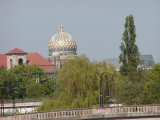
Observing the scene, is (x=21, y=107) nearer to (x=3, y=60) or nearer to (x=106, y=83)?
(x=106, y=83)

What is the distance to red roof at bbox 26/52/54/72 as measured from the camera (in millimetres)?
147375

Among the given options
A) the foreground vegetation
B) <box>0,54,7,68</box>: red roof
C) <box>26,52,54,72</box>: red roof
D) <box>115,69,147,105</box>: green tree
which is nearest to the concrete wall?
the foreground vegetation

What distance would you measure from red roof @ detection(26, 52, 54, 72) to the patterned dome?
31219 millimetres

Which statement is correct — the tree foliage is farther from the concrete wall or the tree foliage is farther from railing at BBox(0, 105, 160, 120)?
railing at BBox(0, 105, 160, 120)

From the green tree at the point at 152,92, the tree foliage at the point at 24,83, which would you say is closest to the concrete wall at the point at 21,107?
the tree foliage at the point at 24,83

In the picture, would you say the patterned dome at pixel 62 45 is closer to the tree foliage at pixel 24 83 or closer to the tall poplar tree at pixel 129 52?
the tree foliage at pixel 24 83

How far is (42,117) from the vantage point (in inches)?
2327

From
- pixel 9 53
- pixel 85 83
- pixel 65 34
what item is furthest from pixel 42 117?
pixel 65 34

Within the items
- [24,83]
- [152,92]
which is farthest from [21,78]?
[152,92]

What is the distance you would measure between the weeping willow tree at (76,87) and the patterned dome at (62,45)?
109m

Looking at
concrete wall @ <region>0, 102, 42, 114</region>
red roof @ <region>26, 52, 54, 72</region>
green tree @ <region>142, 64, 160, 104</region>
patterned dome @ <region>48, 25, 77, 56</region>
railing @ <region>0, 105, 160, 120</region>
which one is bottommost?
concrete wall @ <region>0, 102, 42, 114</region>

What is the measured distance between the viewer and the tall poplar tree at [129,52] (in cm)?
8038

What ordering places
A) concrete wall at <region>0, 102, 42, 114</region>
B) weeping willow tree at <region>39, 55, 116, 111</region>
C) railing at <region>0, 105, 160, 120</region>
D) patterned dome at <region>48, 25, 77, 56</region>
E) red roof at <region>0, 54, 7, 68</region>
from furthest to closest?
patterned dome at <region>48, 25, 77, 56</region> → red roof at <region>0, 54, 7, 68</region> → concrete wall at <region>0, 102, 42, 114</region> → weeping willow tree at <region>39, 55, 116, 111</region> → railing at <region>0, 105, 160, 120</region>

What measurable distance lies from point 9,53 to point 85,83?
251 ft
